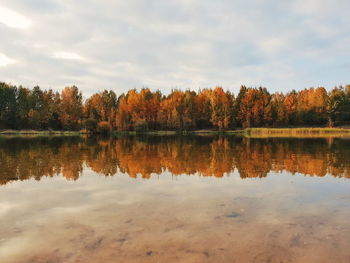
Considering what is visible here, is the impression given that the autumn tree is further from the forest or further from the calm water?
the calm water

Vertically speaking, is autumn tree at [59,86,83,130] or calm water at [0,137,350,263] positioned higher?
autumn tree at [59,86,83,130]

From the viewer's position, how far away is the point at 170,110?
4085 inches

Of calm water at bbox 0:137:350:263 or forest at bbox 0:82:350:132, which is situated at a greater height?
forest at bbox 0:82:350:132

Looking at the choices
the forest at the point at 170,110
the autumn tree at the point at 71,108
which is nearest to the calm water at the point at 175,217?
the forest at the point at 170,110

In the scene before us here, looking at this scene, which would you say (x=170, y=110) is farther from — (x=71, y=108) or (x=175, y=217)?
(x=175, y=217)

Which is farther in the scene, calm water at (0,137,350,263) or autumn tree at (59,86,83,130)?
autumn tree at (59,86,83,130)

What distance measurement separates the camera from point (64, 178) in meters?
14.4

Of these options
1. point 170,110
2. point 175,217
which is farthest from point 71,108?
point 175,217

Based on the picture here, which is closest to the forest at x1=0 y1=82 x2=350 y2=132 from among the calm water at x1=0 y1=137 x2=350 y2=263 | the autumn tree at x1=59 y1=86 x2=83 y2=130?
the autumn tree at x1=59 y1=86 x2=83 y2=130

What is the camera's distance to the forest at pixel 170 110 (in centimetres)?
10012

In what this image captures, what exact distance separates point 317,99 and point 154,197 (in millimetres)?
118513

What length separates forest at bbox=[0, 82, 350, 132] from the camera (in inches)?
3942

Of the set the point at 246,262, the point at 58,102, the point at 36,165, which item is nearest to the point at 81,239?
the point at 246,262

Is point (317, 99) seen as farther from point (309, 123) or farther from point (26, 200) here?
point (26, 200)
